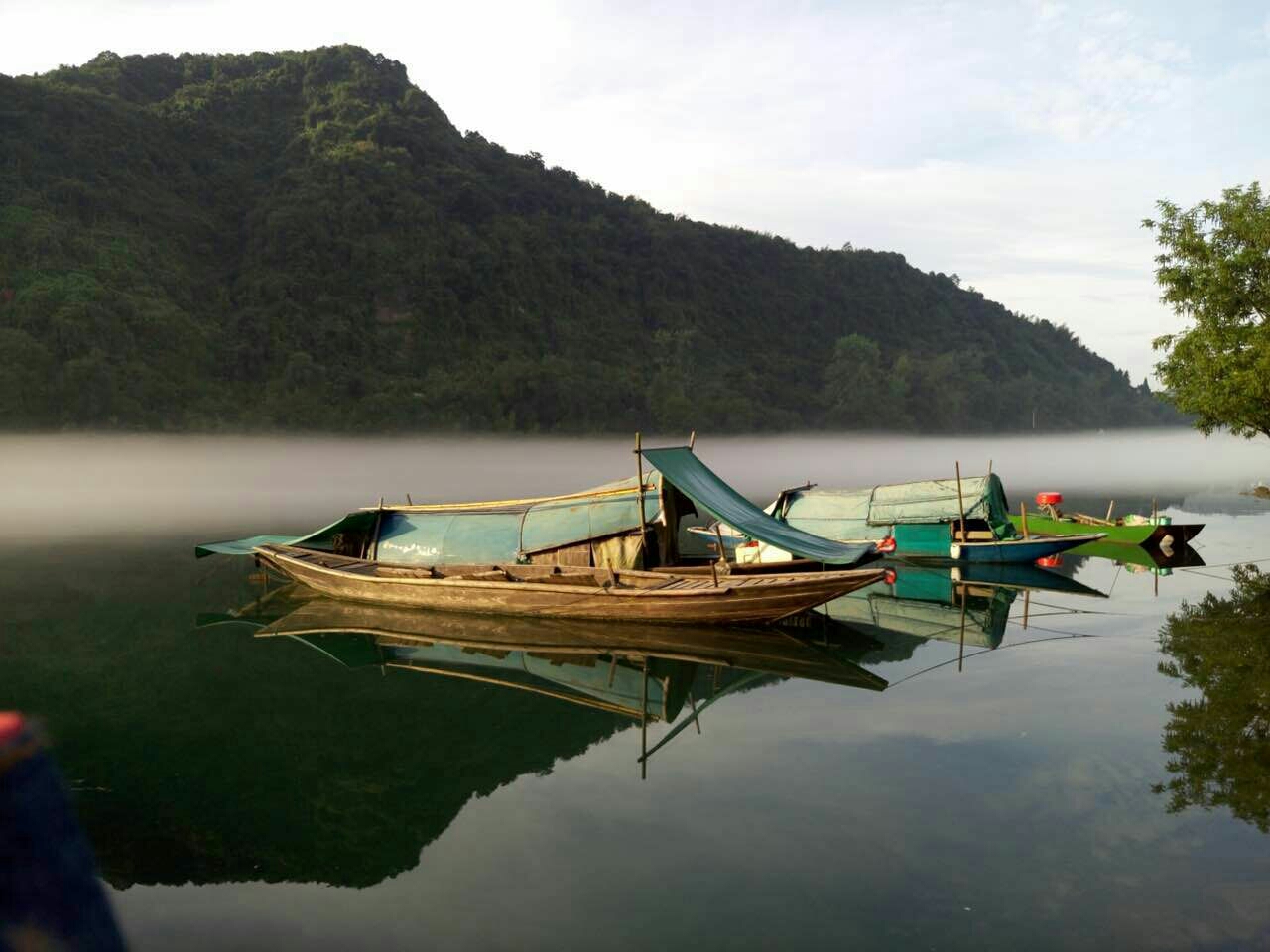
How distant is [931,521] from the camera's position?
25703mm

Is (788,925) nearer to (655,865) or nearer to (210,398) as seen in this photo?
(655,865)

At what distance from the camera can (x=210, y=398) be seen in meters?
74.1

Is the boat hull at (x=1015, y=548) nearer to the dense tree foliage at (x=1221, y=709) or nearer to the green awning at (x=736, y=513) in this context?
the dense tree foliage at (x=1221, y=709)

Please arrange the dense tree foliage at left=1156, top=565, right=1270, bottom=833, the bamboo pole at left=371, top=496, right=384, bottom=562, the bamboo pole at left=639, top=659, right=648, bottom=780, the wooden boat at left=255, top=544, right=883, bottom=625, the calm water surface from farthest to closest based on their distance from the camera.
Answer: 1. the bamboo pole at left=371, top=496, right=384, bottom=562
2. the wooden boat at left=255, top=544, right=883, bottom=625
3. the bamboo pole at left=639, top=659, right=648, bottom=780
4. the dense tree foliage at left=1156, top=565, right=1270, bottom=833
5. the calm water surface

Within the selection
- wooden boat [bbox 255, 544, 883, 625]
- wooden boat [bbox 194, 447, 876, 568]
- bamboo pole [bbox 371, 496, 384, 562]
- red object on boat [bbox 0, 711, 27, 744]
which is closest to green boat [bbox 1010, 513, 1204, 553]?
wooden boat [bbox 194, 447, 876, 568]

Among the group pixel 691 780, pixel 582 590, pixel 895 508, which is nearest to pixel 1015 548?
pixel 895 508

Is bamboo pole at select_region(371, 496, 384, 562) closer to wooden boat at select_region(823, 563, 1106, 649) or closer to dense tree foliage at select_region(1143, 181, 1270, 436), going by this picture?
wooden boat at select_region(823, 563, 1106, 649)

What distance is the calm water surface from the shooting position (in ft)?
24.5

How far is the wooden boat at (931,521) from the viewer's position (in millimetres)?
24867

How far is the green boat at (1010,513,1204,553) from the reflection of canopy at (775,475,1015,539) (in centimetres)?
263

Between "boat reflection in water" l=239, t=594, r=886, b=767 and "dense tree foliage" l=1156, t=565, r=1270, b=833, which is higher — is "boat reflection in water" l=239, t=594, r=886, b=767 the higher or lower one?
the lower one

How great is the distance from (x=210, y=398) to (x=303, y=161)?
130 ft

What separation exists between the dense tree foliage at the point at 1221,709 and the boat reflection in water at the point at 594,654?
4182 mm

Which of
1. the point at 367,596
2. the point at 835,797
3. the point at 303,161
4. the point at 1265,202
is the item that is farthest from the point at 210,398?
the point at 835,797
